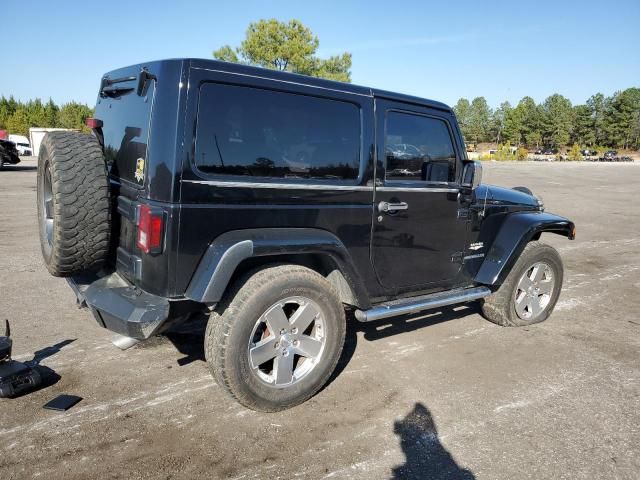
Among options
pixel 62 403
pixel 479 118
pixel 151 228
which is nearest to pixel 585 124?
pixel 479 118

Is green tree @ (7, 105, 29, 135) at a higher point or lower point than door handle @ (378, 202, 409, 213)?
higher

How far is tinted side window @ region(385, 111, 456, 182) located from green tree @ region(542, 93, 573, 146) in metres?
111

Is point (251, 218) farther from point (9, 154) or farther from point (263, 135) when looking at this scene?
point (9, 154)

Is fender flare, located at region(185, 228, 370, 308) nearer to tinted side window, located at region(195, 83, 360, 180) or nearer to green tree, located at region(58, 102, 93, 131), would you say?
tinted side window, located at region(195, 83, 360, 180)

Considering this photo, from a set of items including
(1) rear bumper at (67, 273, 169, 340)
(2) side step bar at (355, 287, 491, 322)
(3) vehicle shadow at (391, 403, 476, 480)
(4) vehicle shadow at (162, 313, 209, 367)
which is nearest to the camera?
(3) vehicle shadow at (391, 403, 476, 480)

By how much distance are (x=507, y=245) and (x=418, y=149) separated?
1318 mm

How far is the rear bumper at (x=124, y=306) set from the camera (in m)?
2.75

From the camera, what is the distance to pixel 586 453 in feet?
9.22

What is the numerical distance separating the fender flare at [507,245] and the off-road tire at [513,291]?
0.44 feet

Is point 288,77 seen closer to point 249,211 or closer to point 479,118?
point 249,211

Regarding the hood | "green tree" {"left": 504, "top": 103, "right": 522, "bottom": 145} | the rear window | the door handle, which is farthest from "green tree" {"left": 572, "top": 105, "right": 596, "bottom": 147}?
the rear window

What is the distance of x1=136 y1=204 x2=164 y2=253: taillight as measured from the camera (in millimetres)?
2688

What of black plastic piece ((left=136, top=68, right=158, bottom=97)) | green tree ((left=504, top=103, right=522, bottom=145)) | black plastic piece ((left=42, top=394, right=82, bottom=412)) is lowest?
black plastic piece ((left=42, top=394, right=82, bottom=412))

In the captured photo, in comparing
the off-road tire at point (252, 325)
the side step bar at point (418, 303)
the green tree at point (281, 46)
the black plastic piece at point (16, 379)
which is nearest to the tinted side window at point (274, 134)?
the off-road tire at point (252, 325)
